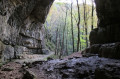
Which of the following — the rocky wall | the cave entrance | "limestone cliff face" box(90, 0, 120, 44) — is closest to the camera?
the rocky wall

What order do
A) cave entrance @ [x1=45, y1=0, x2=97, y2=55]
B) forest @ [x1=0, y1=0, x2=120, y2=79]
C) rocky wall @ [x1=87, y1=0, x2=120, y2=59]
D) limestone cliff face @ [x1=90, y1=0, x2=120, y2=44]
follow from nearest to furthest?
forest @ [x1=0, y1=0, x2=120, y2=79]
rocky wall @ [x1=87, y1=0, x2=120, y2=59]
limestone cliff face @ [x1=90, y1=0, x2=120, y2=44]
cave entrance @ [x1=45, y1=0, x2=97, y2=55]

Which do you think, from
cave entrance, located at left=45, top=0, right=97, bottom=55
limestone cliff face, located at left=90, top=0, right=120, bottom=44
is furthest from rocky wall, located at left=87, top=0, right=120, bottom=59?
cave entrance, located at left=45, top=0, right=97, bottom=55

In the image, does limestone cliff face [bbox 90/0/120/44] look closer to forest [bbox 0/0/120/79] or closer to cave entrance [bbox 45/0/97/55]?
forest [bbox 0/0/120/79]

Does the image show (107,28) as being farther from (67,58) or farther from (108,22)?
(67,58)

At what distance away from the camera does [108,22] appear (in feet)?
32.7

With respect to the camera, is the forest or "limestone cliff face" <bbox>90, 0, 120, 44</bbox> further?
"limestone cliff face" <bbox>90, 0, 120, 44</bbox>

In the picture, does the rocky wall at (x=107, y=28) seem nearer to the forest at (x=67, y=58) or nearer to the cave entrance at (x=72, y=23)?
the forest at (x=67, y=58)

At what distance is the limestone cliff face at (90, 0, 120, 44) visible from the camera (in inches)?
346

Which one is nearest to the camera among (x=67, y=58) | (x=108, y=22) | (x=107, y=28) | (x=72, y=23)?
(x=107, y=28)

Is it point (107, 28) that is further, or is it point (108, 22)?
point (108, 22)

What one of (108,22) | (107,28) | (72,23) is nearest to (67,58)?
(107,28)

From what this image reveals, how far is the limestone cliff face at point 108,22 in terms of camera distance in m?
8.80

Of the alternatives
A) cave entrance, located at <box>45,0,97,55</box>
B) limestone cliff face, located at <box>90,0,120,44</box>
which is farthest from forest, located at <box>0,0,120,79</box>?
cave entrance, located at <box>45,0,97,55</box>

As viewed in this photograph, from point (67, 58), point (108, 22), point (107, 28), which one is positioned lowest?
point (67, 58)
